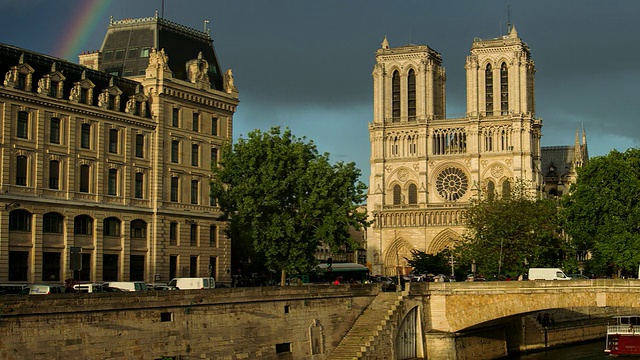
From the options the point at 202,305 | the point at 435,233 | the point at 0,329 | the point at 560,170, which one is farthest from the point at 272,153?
the point at 560,170

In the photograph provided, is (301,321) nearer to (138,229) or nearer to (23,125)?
(138,229)

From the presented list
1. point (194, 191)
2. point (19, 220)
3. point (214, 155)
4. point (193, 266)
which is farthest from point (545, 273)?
point (19, 220)

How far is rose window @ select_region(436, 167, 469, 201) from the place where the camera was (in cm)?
15650

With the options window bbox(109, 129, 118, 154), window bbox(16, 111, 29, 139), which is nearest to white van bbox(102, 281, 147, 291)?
window bbox(16, 111, 29, 139)

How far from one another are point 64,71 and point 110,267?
13.8m

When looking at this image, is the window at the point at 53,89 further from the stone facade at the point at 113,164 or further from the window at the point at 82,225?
the window at the point at 82,225

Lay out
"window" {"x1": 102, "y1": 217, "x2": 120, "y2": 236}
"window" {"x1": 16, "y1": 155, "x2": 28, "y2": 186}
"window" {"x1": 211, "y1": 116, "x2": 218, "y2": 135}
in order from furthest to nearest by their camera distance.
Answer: "window" {"x1": 211, "y1": 116, "x2": 218, "y2": 135}, "window" {"x1": 102, "y1": 217, "x2": 120, "y2": 236}, "window" {"x1": 16, "y1": 155, "x2": 28, "y2": 186}

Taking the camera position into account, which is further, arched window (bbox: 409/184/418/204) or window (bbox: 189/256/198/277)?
arched window (bbox: 409/184/418/204)

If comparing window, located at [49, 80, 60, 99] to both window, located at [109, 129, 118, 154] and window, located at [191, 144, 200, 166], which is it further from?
window, located at [191, 144, 200, 166]

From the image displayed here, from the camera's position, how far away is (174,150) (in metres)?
80.3

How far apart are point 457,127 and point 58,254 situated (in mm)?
94867

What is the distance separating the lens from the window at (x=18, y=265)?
221ft

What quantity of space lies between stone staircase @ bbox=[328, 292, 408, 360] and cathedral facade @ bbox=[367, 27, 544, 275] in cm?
8217

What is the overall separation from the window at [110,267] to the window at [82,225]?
2.27m
